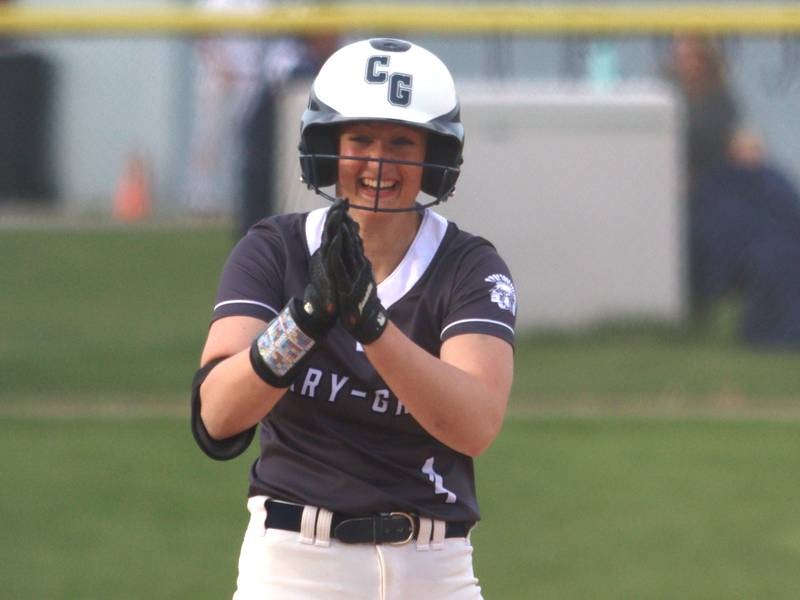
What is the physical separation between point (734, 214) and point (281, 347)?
24.4ft

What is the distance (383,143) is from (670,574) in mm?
3591

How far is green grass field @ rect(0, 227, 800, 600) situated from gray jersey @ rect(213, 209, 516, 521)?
2.82 meters

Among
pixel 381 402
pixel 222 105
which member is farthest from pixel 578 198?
pixel 381 402

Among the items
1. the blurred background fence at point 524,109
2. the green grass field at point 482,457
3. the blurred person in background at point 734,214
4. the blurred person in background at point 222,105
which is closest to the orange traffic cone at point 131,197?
the blurred background fence at point 524,109

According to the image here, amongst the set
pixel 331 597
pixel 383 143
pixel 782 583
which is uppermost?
pixel 383 143

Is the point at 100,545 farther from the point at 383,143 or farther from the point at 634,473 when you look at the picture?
the point at 383,143

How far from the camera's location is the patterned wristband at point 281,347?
3.08 m

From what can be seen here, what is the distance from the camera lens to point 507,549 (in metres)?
6.83

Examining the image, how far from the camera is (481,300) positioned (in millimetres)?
3400

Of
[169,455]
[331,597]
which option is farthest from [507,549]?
[331,597]

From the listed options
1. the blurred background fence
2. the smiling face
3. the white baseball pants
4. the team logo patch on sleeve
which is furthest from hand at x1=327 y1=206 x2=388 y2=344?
the blurred background fence

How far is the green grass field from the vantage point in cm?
657

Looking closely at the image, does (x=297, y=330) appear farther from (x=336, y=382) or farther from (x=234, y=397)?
(x=336, y=382)

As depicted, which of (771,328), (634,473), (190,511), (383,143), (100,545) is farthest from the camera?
(771,328)
